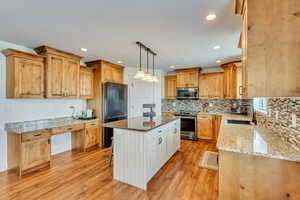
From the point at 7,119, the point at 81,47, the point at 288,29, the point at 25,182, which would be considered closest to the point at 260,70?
the point at 288,29

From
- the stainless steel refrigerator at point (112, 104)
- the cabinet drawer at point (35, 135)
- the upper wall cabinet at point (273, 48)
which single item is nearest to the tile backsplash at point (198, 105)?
the stainless steel refrigerator at point (112, 104)

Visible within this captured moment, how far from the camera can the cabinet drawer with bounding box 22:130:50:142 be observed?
259cm

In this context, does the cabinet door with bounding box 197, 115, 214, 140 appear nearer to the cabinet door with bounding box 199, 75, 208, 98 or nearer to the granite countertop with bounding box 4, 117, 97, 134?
the cabinet door with bounding box 199, 75, 208, 98

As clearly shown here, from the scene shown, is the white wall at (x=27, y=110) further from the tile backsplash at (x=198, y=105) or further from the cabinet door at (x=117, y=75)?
the tile backsplash at (x=198, y=105)

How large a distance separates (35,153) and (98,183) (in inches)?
56.4

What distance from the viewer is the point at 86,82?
4.07m

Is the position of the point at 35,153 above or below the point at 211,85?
below

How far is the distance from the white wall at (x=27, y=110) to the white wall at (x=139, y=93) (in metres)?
1.84

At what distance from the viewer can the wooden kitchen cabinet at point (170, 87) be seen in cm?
565

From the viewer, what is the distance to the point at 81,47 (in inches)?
121

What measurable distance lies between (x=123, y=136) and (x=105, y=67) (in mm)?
2583

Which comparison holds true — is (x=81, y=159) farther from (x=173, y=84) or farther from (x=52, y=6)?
(x=173, y=84)

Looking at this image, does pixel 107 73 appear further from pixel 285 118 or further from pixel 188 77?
pixel 285 118

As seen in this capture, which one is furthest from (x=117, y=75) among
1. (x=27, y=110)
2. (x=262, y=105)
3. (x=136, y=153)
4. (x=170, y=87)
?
(x=262, y=105)
